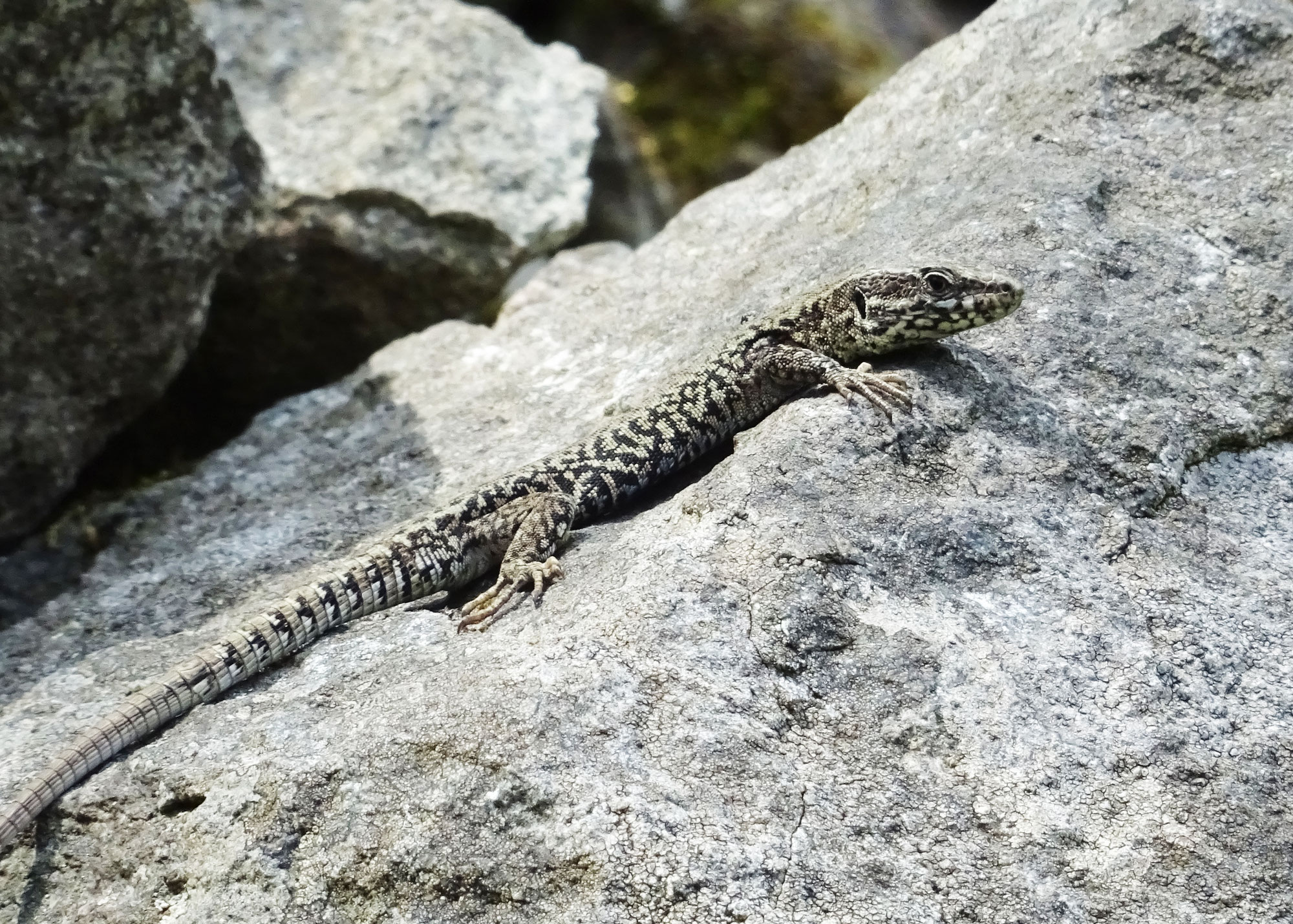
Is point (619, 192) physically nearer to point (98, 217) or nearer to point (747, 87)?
point (747, 87)

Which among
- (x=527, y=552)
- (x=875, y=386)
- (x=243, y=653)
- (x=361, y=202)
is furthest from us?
(x=361, y=202)

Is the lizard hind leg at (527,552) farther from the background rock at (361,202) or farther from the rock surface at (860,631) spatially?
the background rock at (361,202)

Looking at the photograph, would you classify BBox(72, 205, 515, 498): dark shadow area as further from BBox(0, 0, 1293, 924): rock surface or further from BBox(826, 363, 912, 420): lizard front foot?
BBox(826, 363, 912, 420): lizard front foot

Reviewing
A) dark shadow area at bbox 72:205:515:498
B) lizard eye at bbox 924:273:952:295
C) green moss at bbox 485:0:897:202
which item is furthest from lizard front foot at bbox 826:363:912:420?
green moss at bbox 485:0:897:202

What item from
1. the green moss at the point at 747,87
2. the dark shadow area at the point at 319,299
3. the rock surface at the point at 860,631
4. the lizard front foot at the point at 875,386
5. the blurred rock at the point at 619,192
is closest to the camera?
the rock surface at the point at 860,631

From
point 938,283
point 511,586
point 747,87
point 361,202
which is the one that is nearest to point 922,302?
point 938,283

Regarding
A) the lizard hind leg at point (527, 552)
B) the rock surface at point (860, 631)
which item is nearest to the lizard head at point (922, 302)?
the rock surface at point (860, 631)

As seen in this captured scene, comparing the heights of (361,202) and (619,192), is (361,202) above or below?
above

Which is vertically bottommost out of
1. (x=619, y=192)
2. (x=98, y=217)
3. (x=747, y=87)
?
(x=619, y=192)
